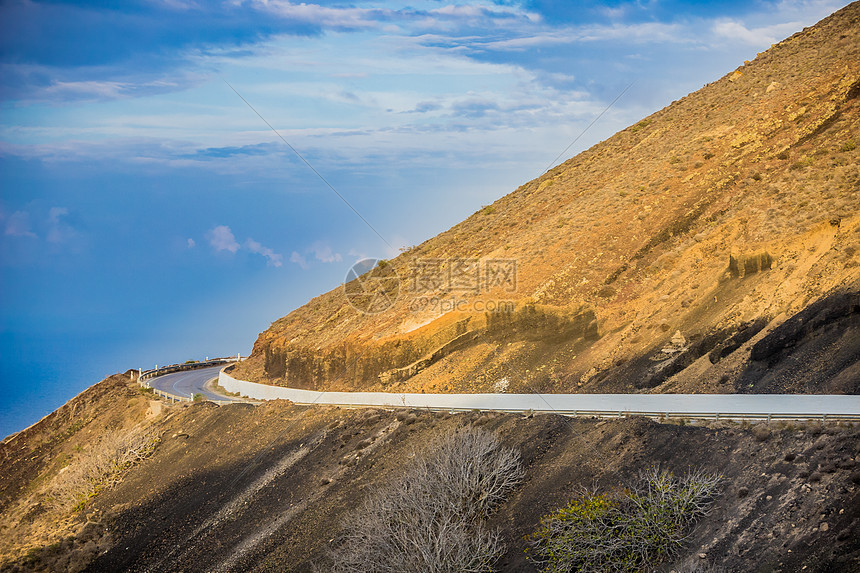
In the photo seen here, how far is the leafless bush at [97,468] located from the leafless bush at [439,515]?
1642cm

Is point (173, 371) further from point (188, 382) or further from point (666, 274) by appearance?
point (666, 274)

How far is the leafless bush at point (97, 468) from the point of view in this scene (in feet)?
98.2

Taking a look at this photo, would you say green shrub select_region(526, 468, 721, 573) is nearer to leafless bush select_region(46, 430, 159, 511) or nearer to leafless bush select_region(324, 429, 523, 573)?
leafless bush select_region(324, 429, 523, 573)

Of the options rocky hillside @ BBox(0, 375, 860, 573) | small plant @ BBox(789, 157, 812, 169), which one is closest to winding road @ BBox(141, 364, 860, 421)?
A: rocky hillside @ BBox(0, 375, 860, 573)

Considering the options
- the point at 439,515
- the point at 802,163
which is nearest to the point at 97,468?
the point at 439,515

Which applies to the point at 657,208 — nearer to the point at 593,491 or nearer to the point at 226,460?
the point at 593,491

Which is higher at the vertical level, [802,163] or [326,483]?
[802,163]

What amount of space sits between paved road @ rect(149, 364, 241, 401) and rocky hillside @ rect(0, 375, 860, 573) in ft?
8.46

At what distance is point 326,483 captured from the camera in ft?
74.4

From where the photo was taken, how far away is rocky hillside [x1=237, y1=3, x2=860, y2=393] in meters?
21.2

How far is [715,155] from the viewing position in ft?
108

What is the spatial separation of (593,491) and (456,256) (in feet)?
74.0

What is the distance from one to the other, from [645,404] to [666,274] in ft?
29.1

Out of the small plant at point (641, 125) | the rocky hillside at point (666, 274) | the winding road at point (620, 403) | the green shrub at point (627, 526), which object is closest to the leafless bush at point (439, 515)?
the green shrub at point (627, 526)
